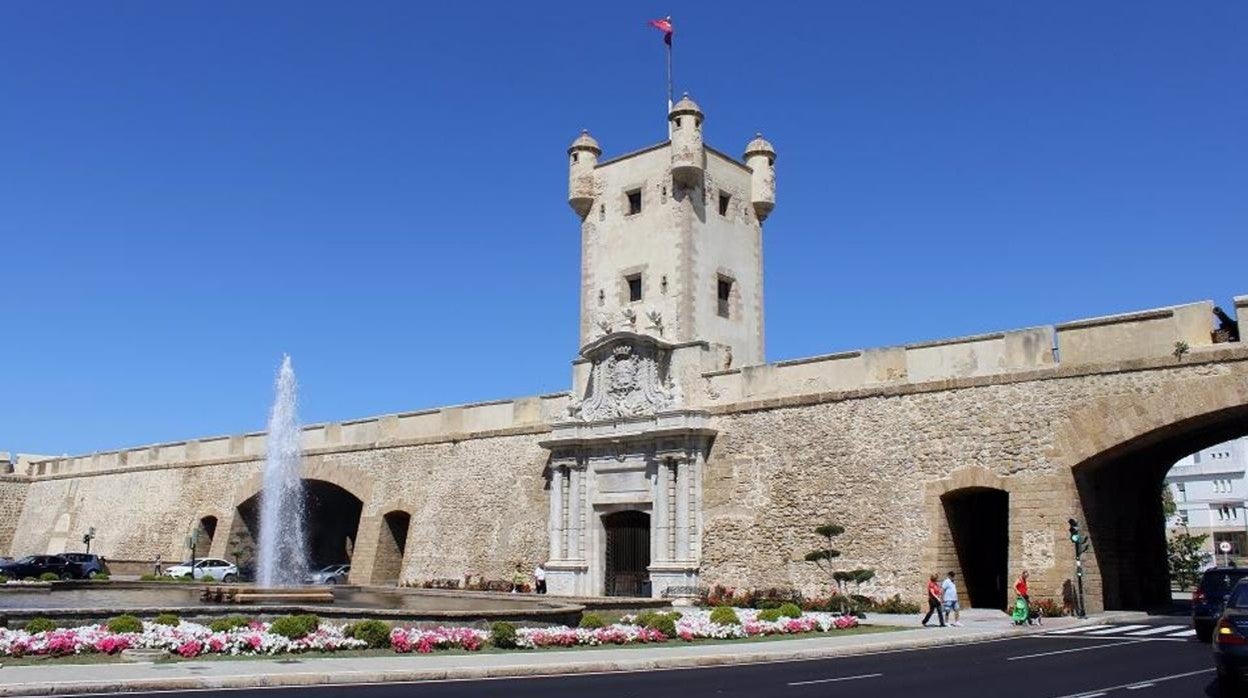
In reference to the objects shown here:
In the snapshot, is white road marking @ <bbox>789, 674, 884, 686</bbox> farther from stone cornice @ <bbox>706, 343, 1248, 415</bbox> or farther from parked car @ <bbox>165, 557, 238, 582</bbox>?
parked car @ <bbox>165, 557, 238, 582</bbox>

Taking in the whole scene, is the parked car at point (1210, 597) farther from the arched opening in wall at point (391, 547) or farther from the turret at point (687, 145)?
the arched opening in wall at point (391, 547)

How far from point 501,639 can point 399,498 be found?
23159 millimetres

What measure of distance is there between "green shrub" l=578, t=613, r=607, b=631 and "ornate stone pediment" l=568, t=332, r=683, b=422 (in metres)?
12.6

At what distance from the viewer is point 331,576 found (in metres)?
40.6

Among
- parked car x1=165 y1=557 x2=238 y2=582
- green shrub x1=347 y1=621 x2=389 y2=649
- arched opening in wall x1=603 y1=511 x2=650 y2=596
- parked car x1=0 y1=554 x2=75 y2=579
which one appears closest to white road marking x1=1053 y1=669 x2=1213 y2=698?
green shrub x1=347 y1=621 x2=389 y2=649

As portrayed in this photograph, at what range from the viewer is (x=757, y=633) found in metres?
20.5

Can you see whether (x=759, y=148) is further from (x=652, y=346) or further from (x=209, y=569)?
(x=209, y=569)

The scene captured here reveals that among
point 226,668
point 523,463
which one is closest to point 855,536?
point 523,463

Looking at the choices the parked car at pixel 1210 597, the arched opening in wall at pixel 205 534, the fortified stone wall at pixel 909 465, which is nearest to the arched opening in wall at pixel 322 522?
the arched opening in wall at pixel 205 534

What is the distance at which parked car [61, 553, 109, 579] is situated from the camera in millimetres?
36250

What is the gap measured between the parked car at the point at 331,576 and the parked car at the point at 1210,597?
2974 cm

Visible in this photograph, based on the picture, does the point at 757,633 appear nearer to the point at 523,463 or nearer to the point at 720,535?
the point at 720,535

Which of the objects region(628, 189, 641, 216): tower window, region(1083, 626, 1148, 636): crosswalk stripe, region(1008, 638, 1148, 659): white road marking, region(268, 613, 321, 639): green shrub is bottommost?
region(1008, 638, 1148, 659): white road marking

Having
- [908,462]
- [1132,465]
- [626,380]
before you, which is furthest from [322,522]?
[1132,465]
